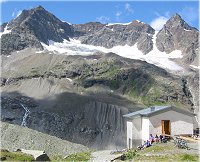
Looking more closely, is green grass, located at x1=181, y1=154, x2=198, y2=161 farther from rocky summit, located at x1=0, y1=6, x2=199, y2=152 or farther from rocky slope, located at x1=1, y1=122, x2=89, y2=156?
rocky summit, located at x1=0, y1=6, x2=199, y2=152

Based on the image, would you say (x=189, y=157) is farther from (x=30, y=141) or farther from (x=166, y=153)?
(x=30, y=141)

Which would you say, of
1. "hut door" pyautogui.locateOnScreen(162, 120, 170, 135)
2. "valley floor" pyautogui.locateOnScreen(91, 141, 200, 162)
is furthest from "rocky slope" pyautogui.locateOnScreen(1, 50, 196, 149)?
"valley floor" pyautogui.locateOnScreen(91, 141, 200, 162)

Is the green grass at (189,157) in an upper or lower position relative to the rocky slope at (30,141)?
lower

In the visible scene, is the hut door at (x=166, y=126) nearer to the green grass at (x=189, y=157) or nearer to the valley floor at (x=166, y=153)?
the valley floor at (x=166, y=153)

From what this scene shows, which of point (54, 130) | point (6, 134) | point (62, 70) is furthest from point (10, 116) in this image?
point (6, 134)

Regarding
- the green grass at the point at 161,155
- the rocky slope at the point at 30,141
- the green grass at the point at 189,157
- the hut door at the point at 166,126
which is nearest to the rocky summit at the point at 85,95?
the rocky slope at the point at 30,141

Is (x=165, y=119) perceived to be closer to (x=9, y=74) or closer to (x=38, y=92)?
(x=38, y=92)

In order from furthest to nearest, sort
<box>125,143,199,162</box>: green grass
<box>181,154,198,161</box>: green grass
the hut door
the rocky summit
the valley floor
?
the rocky summit, the hut door, the valley floor, <box>125,143,199,162</box>: green grass, <box>181,154,198,161</box>: green grass

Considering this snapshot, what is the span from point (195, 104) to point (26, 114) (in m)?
81.7

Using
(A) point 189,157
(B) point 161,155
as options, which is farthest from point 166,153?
(A) point 189,157

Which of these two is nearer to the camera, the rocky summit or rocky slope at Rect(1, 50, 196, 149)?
the rocky summit

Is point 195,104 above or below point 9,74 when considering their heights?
below

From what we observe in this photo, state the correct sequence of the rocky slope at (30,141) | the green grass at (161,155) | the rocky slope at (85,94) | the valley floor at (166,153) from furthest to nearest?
the rocky slope at (85,94) < the rocky slope at (30,141) < the valley floor at (166,153) < the green grass at (161,155)

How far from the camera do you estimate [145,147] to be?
33781 mm
